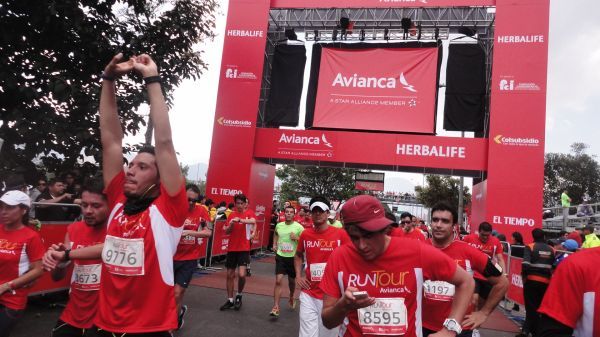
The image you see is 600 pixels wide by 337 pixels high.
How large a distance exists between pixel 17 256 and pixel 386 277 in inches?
122

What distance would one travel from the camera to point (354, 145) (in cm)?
1571

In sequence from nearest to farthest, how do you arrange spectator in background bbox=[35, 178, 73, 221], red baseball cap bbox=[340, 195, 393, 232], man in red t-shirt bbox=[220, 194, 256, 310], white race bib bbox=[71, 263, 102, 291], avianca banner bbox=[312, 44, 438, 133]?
red baseball cap bbox=[340, 195, 393, 232]
white race bib bbox=[71, 263, 102, 291]
spectator in background bbox=[35, 178, 73, 221]
man in red t-shirt bbox=[220, 194, 256, 310]
avianca banner bbox=[312, 44, 438, 133]

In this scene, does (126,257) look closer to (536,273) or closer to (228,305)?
(228,305)

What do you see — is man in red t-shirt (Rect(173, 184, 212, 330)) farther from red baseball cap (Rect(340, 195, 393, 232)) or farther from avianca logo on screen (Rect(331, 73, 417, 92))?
avianca logo on screen (Rect(331, 73, 417, 92))

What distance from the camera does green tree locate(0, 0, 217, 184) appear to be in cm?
636

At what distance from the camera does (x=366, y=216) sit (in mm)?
2287

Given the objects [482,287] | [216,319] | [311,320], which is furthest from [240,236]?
[482,287]

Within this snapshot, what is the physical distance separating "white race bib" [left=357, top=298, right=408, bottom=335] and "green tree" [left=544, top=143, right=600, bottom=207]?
48.7 metres

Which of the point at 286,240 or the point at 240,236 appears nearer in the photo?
the point at 286,240

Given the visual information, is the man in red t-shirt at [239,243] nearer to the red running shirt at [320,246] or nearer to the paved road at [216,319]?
the paved road at [216,319]

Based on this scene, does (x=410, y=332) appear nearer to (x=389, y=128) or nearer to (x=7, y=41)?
(x=7, y=41)

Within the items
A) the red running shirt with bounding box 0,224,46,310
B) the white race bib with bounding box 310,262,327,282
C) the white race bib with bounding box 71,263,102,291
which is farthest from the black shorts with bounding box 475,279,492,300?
the red running shirt with bounding box 0,224,46,310

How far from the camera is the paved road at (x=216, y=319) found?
6.01 metres

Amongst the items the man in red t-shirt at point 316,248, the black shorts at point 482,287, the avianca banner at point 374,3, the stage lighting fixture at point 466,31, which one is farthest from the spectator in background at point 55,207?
the stage lighting fixture at point 466,31
